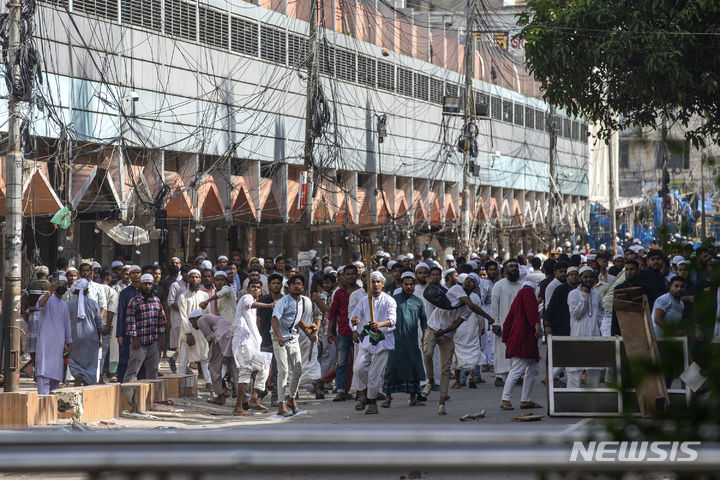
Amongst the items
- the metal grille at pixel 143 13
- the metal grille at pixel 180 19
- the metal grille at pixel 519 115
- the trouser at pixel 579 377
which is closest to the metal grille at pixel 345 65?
the metal grille at pixel 180 19

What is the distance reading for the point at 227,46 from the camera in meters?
27.8

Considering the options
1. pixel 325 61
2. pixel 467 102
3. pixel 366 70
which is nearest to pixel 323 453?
pixel 467 102

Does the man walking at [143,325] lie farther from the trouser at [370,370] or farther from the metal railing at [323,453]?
the metal railing at [323,453]

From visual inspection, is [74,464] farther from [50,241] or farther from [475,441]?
[50,241]

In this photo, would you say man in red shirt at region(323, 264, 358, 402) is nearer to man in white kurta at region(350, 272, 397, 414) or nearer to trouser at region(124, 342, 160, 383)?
man in white kurta at region(350, 272, 397, 414)

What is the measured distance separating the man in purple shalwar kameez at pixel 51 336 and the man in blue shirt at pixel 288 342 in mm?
2640

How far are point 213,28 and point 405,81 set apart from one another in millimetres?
11961

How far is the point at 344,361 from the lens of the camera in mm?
13258

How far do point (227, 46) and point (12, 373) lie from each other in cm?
1767

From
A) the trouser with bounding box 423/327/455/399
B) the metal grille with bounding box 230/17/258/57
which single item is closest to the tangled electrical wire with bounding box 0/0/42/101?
the trouser with bounding box 423/327/455/399

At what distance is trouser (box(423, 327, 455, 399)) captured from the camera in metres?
11.3

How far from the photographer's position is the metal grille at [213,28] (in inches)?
1055

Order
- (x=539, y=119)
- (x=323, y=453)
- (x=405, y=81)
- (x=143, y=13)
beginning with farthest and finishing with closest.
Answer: (x=539, y=119)
(x=405, y=81)
(x=143, y=13)
(x=323, y=453)

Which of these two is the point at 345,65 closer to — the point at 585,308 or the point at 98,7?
the point at 98,7
